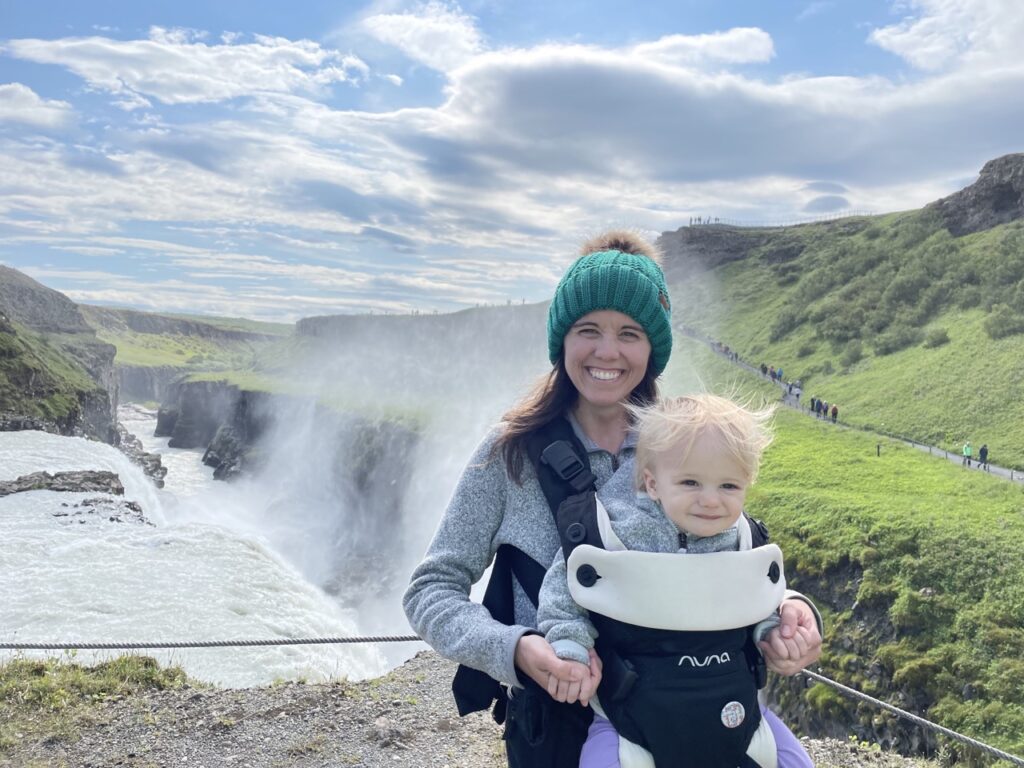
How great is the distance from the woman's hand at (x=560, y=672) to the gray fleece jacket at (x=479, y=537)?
0.22 meters

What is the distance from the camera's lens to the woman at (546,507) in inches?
84.2

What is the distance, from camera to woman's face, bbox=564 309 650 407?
2490 millimetres

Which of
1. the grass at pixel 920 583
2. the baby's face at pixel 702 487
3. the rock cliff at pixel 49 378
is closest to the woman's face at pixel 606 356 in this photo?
the baby's face at pixel 702 487

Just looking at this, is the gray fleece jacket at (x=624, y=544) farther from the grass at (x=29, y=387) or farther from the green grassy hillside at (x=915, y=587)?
the grass at (x=29, y=387)

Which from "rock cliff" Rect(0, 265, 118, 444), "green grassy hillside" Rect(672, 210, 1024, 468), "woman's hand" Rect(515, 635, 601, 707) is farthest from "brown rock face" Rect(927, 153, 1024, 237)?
"woman's hand" Rect(515, 635, 601, 707)

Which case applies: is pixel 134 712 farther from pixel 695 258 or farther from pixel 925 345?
pixel 695 258

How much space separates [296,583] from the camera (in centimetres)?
1548

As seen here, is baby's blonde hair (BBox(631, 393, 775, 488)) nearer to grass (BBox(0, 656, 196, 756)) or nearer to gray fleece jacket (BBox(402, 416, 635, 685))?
gray fleece jacket (BBox(402, 416, 635, 685))

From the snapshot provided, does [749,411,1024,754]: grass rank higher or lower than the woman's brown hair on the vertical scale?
lower

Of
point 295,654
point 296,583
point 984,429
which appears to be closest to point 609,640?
point 295,654

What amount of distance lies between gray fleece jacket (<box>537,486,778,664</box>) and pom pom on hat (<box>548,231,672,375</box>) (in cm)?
71

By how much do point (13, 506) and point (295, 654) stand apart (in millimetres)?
9054

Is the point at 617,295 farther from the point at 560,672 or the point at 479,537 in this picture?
the point at 560,672

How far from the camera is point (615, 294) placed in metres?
2.51
